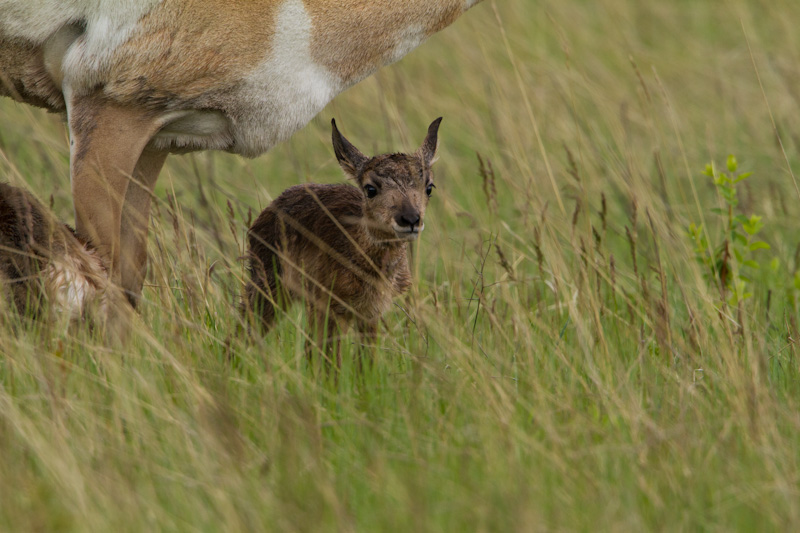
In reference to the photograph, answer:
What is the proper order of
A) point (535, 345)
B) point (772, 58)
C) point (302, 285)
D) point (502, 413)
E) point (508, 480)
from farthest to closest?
point (772, 58) < point (302, 285) < point (535, 345) < point (502, 413) < point (508, 480)

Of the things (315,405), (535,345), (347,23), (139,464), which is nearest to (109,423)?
(139,464)

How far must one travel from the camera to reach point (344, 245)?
196 inches

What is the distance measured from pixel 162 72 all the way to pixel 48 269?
93 centimetres

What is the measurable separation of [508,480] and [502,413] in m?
0.43

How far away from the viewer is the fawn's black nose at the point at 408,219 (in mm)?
4348

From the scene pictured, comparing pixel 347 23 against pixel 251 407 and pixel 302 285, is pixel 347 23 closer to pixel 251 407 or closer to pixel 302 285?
pixel 302 285

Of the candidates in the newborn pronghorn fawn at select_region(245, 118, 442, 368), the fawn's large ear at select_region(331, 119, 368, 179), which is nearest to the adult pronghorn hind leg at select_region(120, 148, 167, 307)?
the newborn pronghorn fawn at select_region(245, 118, 442, 368)

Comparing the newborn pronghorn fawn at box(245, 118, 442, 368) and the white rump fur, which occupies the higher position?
the white rump fur

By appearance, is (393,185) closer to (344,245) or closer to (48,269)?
(344,245)

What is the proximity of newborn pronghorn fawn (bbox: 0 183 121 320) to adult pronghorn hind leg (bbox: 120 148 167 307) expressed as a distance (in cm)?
20

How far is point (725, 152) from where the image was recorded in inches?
347

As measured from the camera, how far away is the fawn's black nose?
4.35 metres

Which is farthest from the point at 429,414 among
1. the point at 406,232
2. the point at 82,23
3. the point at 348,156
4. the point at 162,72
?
the point at 82,23

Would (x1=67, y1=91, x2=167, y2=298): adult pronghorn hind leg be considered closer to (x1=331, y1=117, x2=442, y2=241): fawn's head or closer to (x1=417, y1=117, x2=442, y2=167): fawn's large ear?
(x1=331, y1=117, x2=442, y2=241): fawn's head
